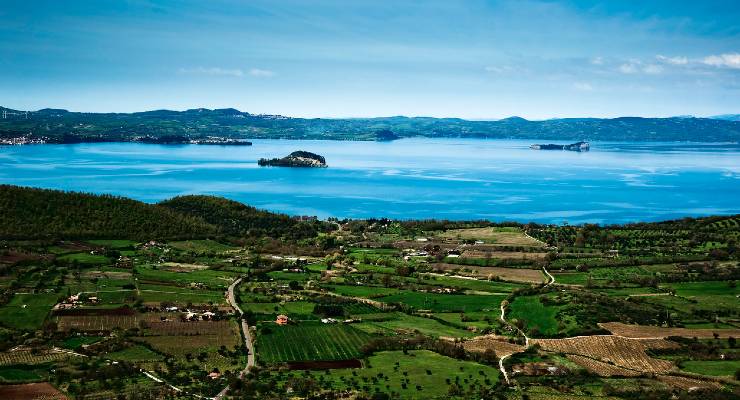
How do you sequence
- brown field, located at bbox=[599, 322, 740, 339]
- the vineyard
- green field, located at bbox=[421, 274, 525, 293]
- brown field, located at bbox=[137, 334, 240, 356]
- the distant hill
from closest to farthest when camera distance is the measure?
the vineyard → brown field, located at bbox=[137, 334, 240, 356] → brown field, located at bbox=[599, 322, 740, 339] → green field, located at bbox=[421, 274, 525, 293] → the distant hill

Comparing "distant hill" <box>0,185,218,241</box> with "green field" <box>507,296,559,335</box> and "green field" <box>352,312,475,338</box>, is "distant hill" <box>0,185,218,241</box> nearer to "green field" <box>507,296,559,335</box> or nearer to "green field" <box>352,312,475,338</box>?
"green field" <box>352,312,475,338</box>

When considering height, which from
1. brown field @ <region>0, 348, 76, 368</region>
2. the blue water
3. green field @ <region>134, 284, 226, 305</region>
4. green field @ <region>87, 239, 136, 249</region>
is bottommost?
the blue water

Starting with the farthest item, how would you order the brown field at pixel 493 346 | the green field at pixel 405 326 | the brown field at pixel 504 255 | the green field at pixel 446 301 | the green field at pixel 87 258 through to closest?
the brown field at pixel 504 255
the green field at pixel 87 258
the green field at pixel 446 301
the green field at pixel 405 326
the brown field at pixel 493 346

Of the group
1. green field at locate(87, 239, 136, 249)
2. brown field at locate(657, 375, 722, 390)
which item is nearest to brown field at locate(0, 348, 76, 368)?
brown field at locate(657, 375, 722, 390)

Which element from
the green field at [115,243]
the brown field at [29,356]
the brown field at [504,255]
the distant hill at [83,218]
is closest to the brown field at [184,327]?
the brown field at [29,356]

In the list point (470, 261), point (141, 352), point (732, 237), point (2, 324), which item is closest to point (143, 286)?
point (2, 324)

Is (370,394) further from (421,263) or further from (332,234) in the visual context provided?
(332,234)

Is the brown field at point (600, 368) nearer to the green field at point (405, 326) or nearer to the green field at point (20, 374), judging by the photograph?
the green field at point (405, 326)
